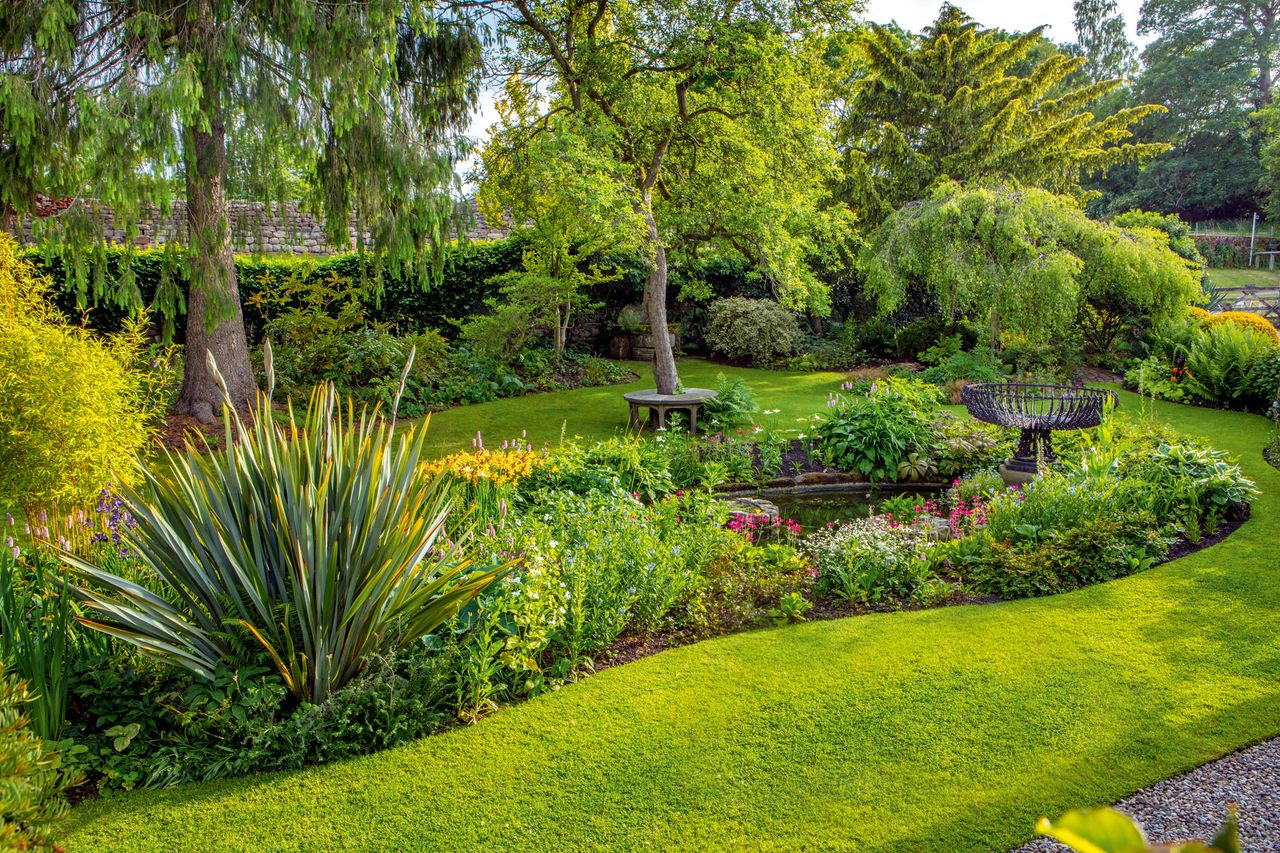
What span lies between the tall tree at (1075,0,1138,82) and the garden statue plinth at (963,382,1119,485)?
142ft

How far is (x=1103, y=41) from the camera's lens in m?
43.0

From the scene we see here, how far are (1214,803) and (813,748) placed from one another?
141 centimetres

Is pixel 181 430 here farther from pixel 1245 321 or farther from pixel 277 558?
pixel 1245 321

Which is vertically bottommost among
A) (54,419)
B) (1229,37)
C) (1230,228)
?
(54,419)

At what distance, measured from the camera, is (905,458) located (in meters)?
8.18

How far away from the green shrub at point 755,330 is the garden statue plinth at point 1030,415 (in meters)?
8.37

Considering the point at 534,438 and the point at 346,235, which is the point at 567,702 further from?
the point at 346,235

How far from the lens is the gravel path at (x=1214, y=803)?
114 inches

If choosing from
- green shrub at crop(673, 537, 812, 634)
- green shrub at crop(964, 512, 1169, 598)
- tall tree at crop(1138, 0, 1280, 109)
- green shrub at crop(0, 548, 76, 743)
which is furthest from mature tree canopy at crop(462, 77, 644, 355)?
tall tree at crop(1138, 0, 1280, 109)

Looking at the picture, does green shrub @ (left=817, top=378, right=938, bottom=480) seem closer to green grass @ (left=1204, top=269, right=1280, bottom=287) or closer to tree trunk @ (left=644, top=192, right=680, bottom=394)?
tree trunk @ (left=644, top=192, right=680, bottom=394)

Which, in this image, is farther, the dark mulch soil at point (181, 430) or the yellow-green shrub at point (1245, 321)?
the yellow-green shrub at point (1245, 321)

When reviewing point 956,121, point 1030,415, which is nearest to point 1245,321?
point 956,121

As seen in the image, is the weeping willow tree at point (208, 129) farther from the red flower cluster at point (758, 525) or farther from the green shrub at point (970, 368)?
the green shrub at point (970, 368)

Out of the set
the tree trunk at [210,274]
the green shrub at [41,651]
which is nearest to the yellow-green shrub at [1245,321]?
the tree trunk at [210,274]
